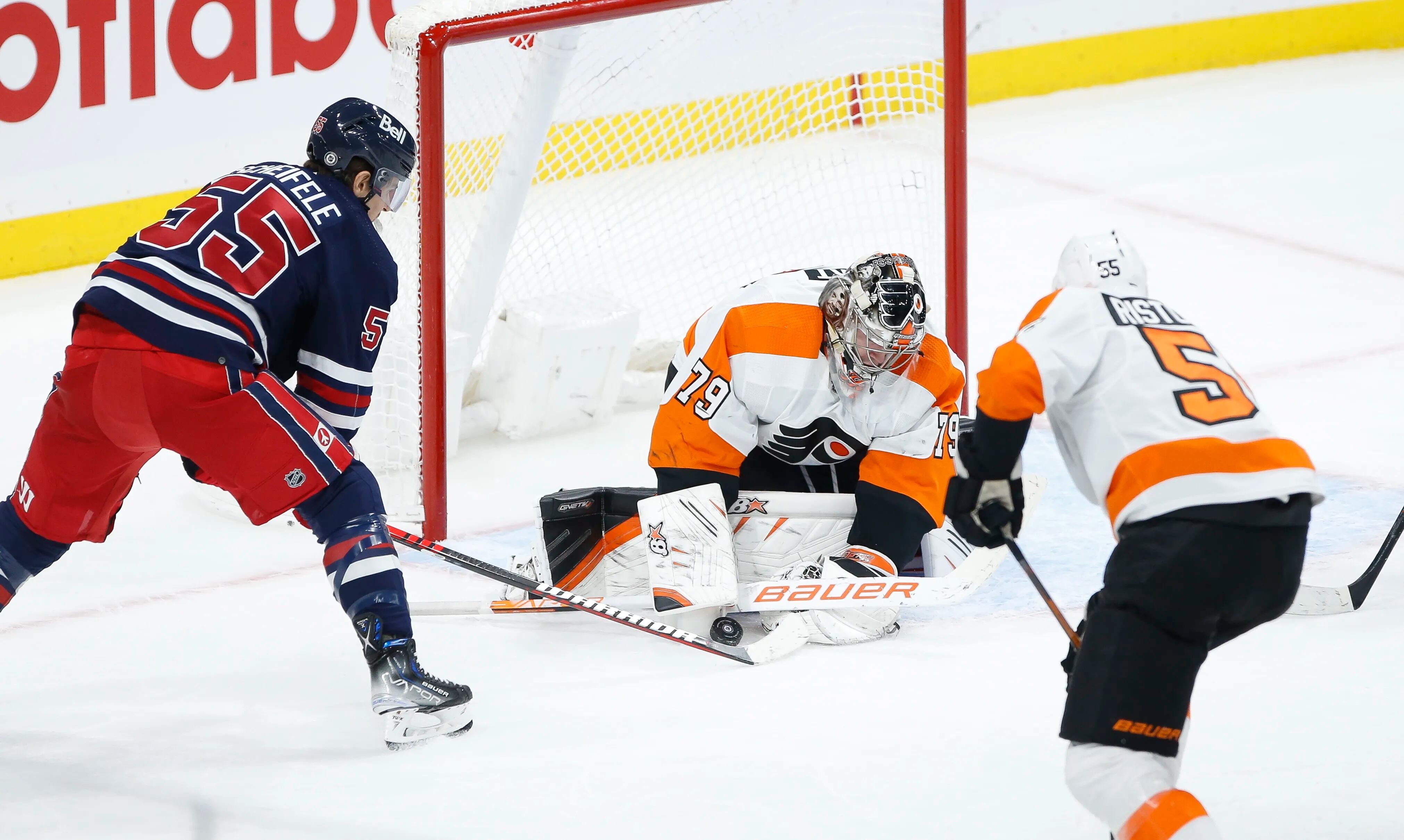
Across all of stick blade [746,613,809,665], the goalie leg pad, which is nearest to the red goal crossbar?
the goalie leg pad

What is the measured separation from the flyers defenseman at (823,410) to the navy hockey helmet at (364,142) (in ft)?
2.37

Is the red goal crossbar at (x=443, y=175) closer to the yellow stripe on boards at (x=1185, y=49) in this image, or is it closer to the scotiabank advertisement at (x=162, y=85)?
the scotiabank advertisement at (x=162, y=85)

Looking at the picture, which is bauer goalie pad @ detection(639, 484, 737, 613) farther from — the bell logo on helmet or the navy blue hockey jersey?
the bell logo on helmet

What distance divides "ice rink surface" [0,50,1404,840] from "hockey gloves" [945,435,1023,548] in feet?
1.45

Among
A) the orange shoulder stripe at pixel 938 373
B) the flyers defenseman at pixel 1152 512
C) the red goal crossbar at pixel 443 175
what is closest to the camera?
the flyers defenseman at pixel 1152 512

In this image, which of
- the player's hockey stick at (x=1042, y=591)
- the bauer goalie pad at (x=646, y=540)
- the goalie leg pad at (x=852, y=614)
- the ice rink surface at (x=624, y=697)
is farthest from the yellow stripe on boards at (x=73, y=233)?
the player's hockey stick at (x=1042, y=591)

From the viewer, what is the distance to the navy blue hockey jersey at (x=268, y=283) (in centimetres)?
241

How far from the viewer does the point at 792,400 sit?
3.03 metres

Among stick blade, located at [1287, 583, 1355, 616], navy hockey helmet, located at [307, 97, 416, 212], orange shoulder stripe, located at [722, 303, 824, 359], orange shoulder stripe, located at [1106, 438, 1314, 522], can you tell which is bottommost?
stick blade, located at [1287, 583, 1355, 616]

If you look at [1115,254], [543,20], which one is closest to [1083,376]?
[1115,254]

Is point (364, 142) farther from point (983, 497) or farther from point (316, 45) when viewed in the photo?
point (316, 45)

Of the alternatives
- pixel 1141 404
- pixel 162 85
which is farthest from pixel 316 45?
pixel 1141 404

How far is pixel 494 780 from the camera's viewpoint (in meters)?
2.44

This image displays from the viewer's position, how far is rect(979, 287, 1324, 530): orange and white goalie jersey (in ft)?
6.26
